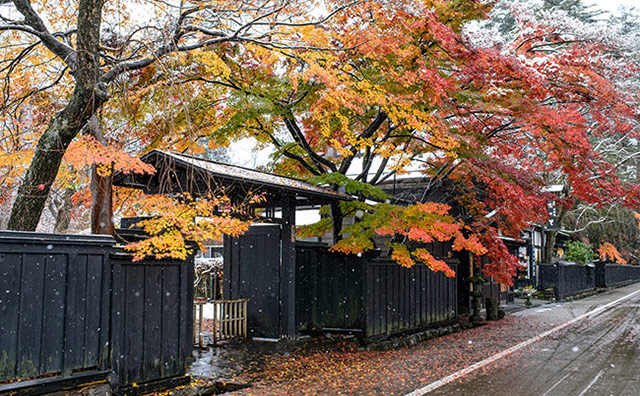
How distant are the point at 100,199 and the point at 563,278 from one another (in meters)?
31.2

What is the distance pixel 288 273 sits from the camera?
14555mm

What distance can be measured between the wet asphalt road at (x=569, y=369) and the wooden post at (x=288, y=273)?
16.9 ft

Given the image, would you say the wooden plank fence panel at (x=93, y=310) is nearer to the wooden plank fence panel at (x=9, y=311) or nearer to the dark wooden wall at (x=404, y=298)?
the wooden plank fence panel at (x=9, y=311)

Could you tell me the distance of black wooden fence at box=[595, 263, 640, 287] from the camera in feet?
149

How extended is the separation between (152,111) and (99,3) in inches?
237

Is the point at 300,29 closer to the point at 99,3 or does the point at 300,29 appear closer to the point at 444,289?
the point at 99,3

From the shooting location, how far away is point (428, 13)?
46.6 ft

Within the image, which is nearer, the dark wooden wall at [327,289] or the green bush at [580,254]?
the dark wooden wall at [327,289]

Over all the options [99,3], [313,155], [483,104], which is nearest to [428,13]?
[483,104]

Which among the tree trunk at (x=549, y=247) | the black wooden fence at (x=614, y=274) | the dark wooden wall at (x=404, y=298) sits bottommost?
the black wooden fence at (x=614, y=274)

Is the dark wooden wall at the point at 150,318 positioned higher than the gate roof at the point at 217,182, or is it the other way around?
the gate roof at the point at 217,182

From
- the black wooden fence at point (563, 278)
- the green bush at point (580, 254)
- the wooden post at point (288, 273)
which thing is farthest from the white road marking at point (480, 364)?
the green bush at point (580, 254)

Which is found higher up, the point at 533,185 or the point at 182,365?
the point at 533,185

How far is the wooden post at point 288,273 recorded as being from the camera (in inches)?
571
